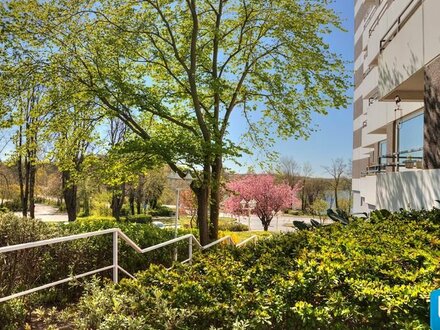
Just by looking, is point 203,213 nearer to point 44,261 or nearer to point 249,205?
point 44,261

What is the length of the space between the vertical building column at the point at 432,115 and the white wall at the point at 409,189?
59cm

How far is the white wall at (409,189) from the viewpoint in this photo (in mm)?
7742

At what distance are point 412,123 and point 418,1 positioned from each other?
4296mm

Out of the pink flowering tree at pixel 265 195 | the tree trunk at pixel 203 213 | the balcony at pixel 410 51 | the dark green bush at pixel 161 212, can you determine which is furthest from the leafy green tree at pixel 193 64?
the dark green bush at pixel 161 212

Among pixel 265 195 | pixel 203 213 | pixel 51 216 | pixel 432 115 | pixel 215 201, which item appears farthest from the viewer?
pixel 51 216

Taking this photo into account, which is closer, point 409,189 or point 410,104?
point 409,189

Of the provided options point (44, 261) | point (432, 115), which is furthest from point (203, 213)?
point (44, 261)

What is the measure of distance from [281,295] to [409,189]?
7.01 meters

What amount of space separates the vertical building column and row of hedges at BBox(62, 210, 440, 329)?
5854 mm

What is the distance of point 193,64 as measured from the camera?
1530 centimetres

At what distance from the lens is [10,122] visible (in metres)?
13.7

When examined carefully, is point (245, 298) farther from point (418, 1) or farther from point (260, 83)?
point (260, 83)

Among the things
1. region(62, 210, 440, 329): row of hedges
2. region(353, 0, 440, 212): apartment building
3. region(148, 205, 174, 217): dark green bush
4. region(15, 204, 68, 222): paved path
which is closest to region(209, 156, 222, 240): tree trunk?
region(353, 0, 440, 212): apartment building

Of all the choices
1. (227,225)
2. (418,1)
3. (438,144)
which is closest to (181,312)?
(438,144)
